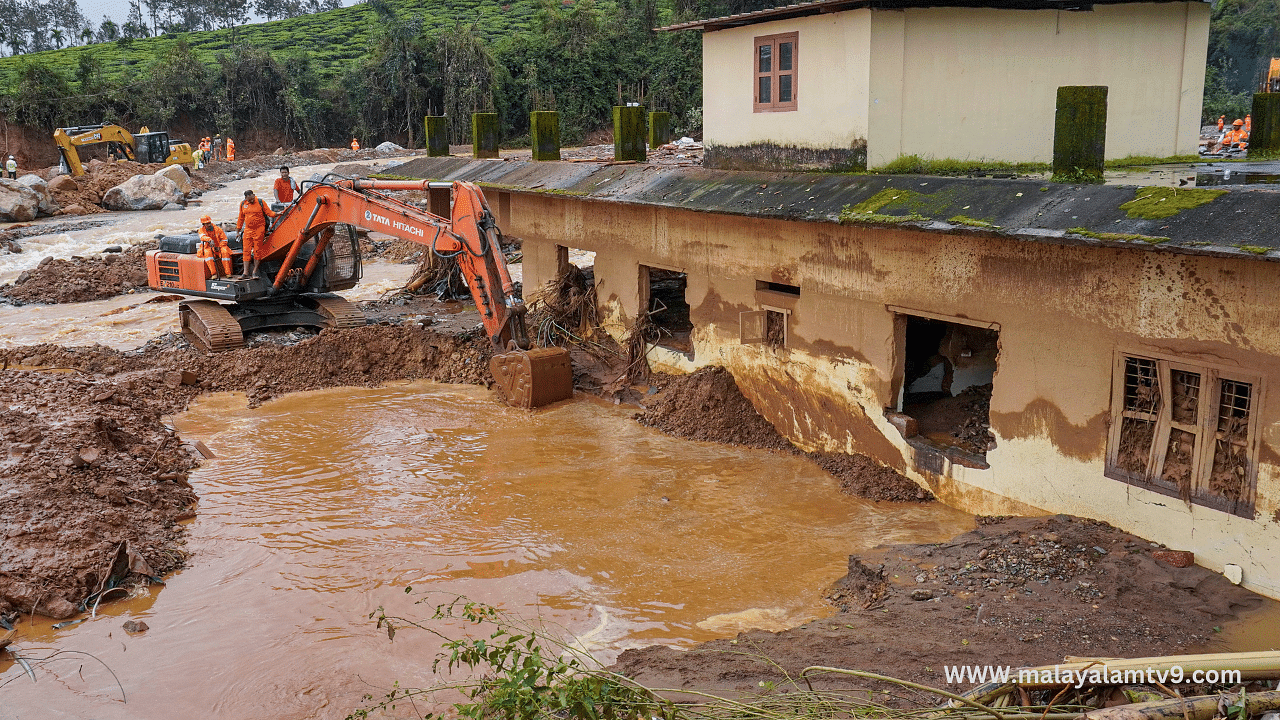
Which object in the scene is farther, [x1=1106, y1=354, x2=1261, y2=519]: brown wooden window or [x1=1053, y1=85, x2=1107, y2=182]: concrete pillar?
[x1=1053, y1=85, x2=1107, y2=182]: concrete pillar

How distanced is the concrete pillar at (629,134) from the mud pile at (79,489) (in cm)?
781

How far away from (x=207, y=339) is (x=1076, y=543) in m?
12.5

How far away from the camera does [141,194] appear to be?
32812 millimetres

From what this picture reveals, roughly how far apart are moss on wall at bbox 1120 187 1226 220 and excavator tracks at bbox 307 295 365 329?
11812 millimetres

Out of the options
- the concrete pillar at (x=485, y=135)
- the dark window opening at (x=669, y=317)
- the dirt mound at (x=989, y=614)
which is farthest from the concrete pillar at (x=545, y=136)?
the dirt mound at (x=989, y=614)

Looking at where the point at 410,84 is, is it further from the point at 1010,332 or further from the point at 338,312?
the point at 1010,332

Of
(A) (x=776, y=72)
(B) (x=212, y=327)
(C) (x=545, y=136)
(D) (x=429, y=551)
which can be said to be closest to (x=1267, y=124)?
(A) (x=776, y=72)

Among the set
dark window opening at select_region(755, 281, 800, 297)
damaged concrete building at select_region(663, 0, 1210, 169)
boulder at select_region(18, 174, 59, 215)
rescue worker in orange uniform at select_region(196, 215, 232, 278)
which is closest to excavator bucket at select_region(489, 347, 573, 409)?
dark window opening at select_region(755, 281, 800, 297)

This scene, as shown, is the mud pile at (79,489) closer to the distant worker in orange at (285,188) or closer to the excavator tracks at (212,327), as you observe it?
the excavator tracks at (212,327)

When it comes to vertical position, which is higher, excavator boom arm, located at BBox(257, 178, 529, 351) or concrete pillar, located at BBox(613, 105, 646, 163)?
concrete pillar, located at BBox(613, 105, 646, 163)

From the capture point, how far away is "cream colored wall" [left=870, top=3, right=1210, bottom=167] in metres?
11.0

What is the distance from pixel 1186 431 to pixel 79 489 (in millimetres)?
9647

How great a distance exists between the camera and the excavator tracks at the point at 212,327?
15.0 m

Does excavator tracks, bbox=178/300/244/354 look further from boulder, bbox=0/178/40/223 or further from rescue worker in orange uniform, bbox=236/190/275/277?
boulder, bbox=0/178/40/223
